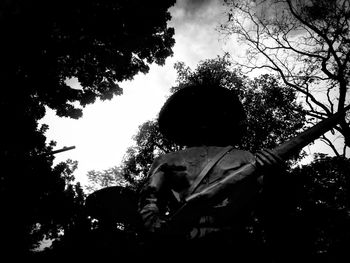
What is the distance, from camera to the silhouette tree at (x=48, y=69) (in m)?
6.81

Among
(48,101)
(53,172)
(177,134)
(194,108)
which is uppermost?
(48,101)

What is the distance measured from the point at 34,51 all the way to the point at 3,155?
3.39 m

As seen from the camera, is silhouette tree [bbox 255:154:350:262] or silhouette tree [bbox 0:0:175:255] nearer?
silhouette tree [bbox 0:0:175:255]

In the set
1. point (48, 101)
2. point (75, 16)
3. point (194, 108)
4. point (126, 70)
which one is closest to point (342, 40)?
point (126, 70)

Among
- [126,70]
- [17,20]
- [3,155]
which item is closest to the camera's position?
[17,20]

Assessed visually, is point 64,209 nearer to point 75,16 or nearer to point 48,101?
point 48,101

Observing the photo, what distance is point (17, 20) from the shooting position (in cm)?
564

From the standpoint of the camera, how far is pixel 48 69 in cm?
813

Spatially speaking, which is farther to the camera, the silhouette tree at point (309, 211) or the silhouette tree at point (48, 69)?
the silhouette tree at point (309, 211)

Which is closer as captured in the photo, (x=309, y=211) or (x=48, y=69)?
(x=48, y=69)

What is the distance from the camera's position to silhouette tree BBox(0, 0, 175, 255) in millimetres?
6809

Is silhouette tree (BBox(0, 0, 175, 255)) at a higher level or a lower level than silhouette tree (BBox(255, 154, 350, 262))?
higher

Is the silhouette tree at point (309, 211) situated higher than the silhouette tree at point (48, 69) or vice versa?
the silhouette tree at point (48, 69)

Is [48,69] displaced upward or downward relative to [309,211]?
upward
